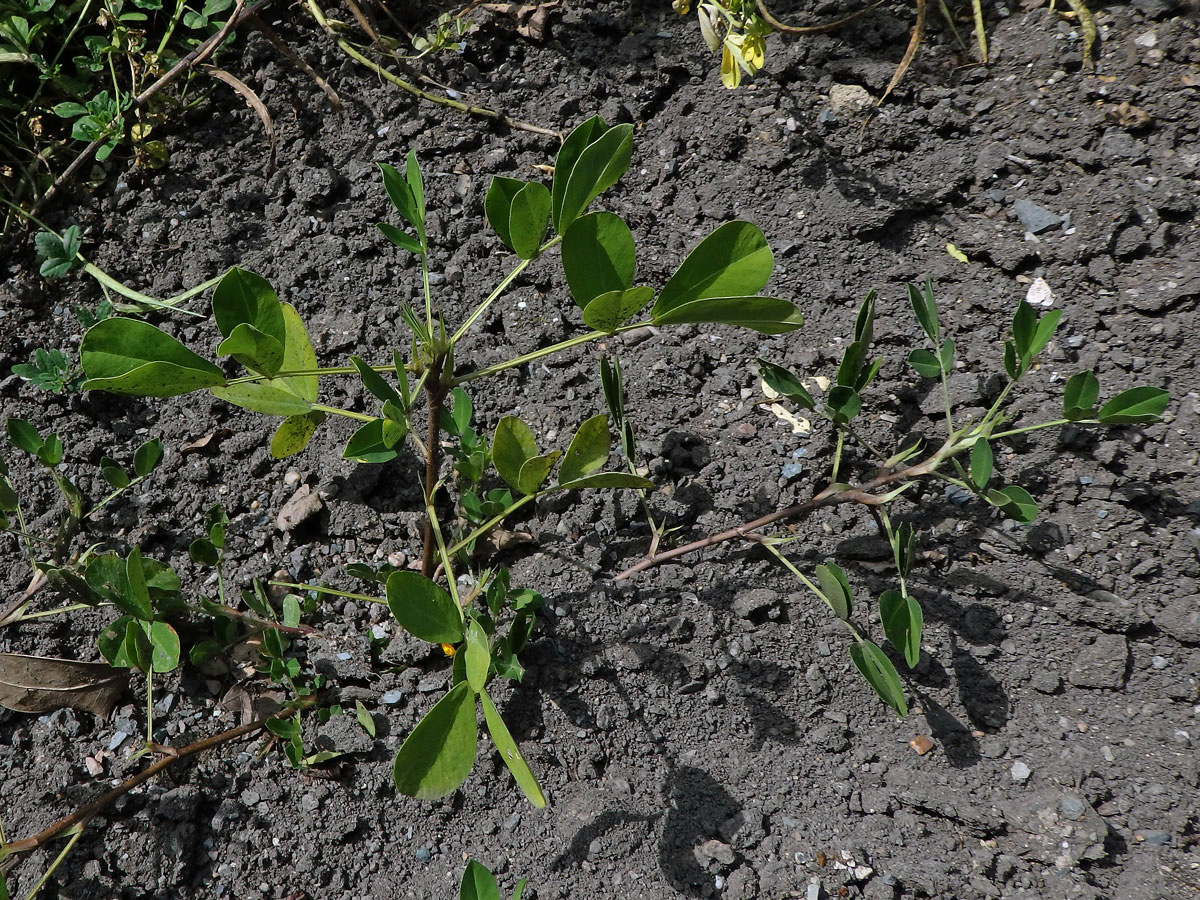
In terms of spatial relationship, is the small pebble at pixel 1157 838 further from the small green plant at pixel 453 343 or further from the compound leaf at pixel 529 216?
the compound leaf at pixel 529 216

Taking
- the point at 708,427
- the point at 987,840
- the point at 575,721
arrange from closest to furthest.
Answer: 1. the point at 987,840
2. the point at 575,721
3. the point at 708,427

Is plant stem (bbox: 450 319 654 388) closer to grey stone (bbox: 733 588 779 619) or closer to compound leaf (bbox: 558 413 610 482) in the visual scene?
compound leaf (bbox: 558 413 610 482)

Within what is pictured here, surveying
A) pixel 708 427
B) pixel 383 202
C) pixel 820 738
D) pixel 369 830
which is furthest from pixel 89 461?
pixel 820 738

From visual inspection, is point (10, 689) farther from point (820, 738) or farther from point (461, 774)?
A: point (820, 738)

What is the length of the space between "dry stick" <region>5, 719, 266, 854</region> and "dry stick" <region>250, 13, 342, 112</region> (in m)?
1.19

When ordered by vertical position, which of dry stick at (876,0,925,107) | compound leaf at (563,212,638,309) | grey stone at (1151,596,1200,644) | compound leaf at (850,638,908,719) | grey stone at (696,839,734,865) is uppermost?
compound leaf at (563,212,638,309)

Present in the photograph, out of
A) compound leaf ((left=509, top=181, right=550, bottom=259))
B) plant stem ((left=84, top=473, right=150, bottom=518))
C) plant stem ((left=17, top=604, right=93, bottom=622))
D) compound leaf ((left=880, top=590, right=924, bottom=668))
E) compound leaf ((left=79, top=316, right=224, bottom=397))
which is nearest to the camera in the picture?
compound leaf ((left=79, top=316, right=224, bottom=397))

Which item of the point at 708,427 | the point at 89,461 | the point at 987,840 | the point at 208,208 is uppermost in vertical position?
the point at 208,208

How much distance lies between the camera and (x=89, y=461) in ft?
4.92

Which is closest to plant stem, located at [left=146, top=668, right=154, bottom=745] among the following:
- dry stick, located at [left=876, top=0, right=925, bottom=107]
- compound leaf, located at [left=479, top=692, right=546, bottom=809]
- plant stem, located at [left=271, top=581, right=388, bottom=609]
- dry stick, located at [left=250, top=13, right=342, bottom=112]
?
plant stem, located at [left=271, top=581, right=388, bottom=609]

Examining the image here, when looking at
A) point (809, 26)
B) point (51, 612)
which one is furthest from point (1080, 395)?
point (51, 612)

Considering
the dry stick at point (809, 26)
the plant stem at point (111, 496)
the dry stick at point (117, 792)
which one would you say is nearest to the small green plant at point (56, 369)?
the plant stem at point (111, 496)

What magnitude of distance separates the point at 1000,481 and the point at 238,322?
43.8 inches

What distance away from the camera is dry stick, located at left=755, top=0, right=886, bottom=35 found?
1552 millimetres
